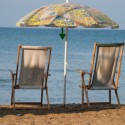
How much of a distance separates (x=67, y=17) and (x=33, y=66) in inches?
27.7

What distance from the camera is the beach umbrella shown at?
7.53m

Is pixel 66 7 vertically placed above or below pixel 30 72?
above

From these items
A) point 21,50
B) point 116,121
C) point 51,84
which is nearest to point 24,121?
point 116,121

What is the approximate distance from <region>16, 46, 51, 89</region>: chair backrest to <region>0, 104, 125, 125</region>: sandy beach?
1.04ft

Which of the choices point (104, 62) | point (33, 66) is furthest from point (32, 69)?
point (104, 62)

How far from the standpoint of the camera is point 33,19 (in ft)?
25.4

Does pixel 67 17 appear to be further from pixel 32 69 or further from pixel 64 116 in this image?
pixel 64 116

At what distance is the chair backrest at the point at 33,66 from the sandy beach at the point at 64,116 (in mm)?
317

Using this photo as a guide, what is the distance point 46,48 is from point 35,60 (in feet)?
0.64

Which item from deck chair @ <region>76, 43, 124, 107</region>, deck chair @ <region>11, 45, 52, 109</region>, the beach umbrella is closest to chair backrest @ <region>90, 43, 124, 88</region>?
A: deck chair @ <region>76, 43, 124, 107</region>

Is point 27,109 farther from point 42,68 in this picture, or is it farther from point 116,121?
point 116,121

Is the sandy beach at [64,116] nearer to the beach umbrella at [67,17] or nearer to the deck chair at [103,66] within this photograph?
the deck chair at [103,66]

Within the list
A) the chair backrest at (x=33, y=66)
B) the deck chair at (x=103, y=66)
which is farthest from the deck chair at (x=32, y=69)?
the deck chair at (x=103, y=66)

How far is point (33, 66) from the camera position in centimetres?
770
